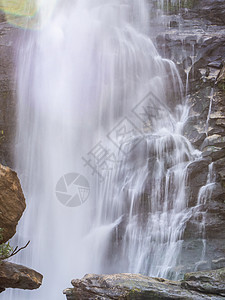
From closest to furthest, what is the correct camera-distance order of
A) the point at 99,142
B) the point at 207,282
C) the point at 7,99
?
the point at 207,282
the point at 99,142
the point at 7,99

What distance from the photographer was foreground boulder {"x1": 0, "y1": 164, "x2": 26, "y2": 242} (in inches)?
278

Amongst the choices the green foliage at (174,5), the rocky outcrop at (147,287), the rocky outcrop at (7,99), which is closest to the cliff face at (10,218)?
the rocky outcrop at (147,287)

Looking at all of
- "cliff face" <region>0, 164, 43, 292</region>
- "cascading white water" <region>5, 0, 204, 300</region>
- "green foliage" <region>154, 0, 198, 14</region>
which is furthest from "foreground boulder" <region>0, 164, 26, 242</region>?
"green foliage" <region>154, 0, 198, 14</region>

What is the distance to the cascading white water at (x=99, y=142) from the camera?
12.3 meters

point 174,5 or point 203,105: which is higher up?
point 174,5

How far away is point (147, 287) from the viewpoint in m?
7.22

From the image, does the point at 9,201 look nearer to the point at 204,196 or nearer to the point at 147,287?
the point at 147,287

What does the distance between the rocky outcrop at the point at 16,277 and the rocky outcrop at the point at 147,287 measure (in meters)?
0.95

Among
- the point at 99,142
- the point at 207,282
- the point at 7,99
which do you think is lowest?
the point at 207,282

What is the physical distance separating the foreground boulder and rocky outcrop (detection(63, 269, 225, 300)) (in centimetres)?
210

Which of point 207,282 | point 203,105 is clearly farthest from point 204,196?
point 203,105

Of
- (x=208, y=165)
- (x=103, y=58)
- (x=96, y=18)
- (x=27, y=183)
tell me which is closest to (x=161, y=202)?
(x=208, y=165)

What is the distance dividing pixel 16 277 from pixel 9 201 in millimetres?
1648

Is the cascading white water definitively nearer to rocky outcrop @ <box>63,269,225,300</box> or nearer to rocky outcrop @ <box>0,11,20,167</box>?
rocky outcrop @ <box>0,11,20,167</box>
